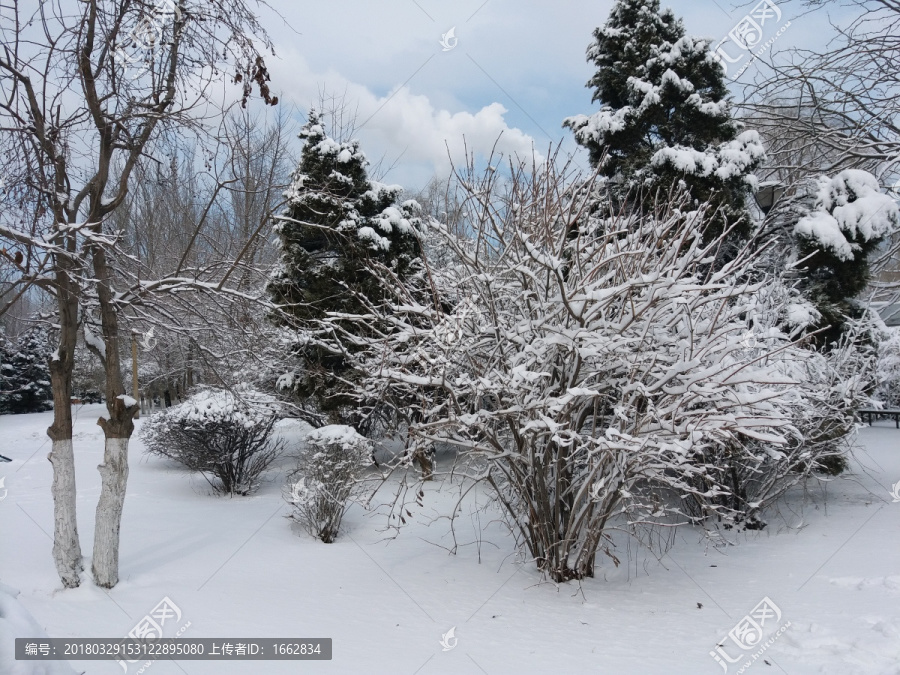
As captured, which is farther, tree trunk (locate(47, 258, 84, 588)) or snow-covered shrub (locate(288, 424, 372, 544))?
snow-covered shrub (locate(288, 424, 372, 544))

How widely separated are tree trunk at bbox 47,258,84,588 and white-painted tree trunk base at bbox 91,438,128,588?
0.55 feet

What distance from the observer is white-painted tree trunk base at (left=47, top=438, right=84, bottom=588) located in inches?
195

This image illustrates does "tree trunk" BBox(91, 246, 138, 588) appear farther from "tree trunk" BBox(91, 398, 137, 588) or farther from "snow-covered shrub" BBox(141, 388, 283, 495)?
"snow-covered shrub" BBox(141, 388, 283, 495)

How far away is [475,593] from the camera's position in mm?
5145

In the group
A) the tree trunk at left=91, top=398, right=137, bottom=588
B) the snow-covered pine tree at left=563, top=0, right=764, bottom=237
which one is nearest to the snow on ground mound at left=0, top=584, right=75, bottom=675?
the tree trunk at left=91, top=398, right=137, bottom=588

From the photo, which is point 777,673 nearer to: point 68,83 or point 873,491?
point 873,491

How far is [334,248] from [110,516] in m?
6.25

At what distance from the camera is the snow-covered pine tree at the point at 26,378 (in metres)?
20.2

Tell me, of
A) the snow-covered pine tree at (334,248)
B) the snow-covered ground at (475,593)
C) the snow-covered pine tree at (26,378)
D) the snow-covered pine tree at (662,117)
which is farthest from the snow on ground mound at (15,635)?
the snow-covered pine tree at (26,378)

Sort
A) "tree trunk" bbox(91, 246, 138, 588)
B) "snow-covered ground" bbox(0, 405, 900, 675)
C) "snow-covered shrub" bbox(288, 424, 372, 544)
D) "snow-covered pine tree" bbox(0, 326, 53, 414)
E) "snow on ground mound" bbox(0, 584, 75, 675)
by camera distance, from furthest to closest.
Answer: "snow-covered pine tree" bbox(0, 326, 53, 414), "snow-covered shrub" bbox(288, 424, 372, 544), "tree trunk" bbox(91, 246, 138, 588), "snow-covered ground" bbox(0, 405, 900, 675), "snow on ground mound" bbox(0, 584, 75, 675)

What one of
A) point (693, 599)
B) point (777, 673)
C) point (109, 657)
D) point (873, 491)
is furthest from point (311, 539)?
point (873, 491)

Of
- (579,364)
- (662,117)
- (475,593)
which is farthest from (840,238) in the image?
(475,593)

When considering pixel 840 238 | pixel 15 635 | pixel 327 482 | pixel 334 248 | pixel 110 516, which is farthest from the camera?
pixel 334 248

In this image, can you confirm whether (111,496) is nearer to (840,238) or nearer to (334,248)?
(334,248)
